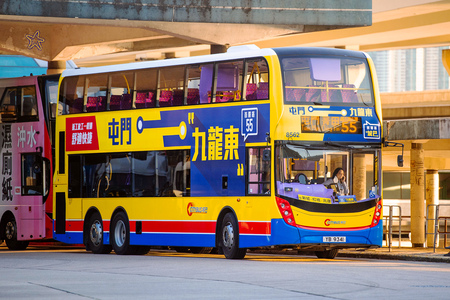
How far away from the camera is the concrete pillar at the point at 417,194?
29984mm

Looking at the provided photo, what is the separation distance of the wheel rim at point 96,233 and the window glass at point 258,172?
5239 mm

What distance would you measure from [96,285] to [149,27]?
53.4 feet

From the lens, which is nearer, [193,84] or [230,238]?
[230,238]

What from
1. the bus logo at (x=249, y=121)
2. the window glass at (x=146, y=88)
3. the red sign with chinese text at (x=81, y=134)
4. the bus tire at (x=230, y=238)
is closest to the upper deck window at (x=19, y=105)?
the red sign with chinese text at (x=81, y=134)

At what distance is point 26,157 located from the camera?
25.5m

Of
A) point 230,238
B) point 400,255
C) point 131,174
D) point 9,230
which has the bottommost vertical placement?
point 400,255

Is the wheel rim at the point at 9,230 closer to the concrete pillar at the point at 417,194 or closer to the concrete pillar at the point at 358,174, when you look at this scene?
the concrete pillar at the point at 358,174

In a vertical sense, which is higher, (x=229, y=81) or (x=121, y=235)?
(x=229, y=81)

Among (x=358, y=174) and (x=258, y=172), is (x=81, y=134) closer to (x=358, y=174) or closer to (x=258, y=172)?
(x=258, y=172)

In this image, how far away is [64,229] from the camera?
24125 mm

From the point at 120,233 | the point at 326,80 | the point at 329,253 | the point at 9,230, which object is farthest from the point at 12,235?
the point at 326,80

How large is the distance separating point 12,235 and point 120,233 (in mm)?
4443

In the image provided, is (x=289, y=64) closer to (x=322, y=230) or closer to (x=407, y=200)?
(x=322, y=230)

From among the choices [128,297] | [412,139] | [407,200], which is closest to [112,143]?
[412,139]
